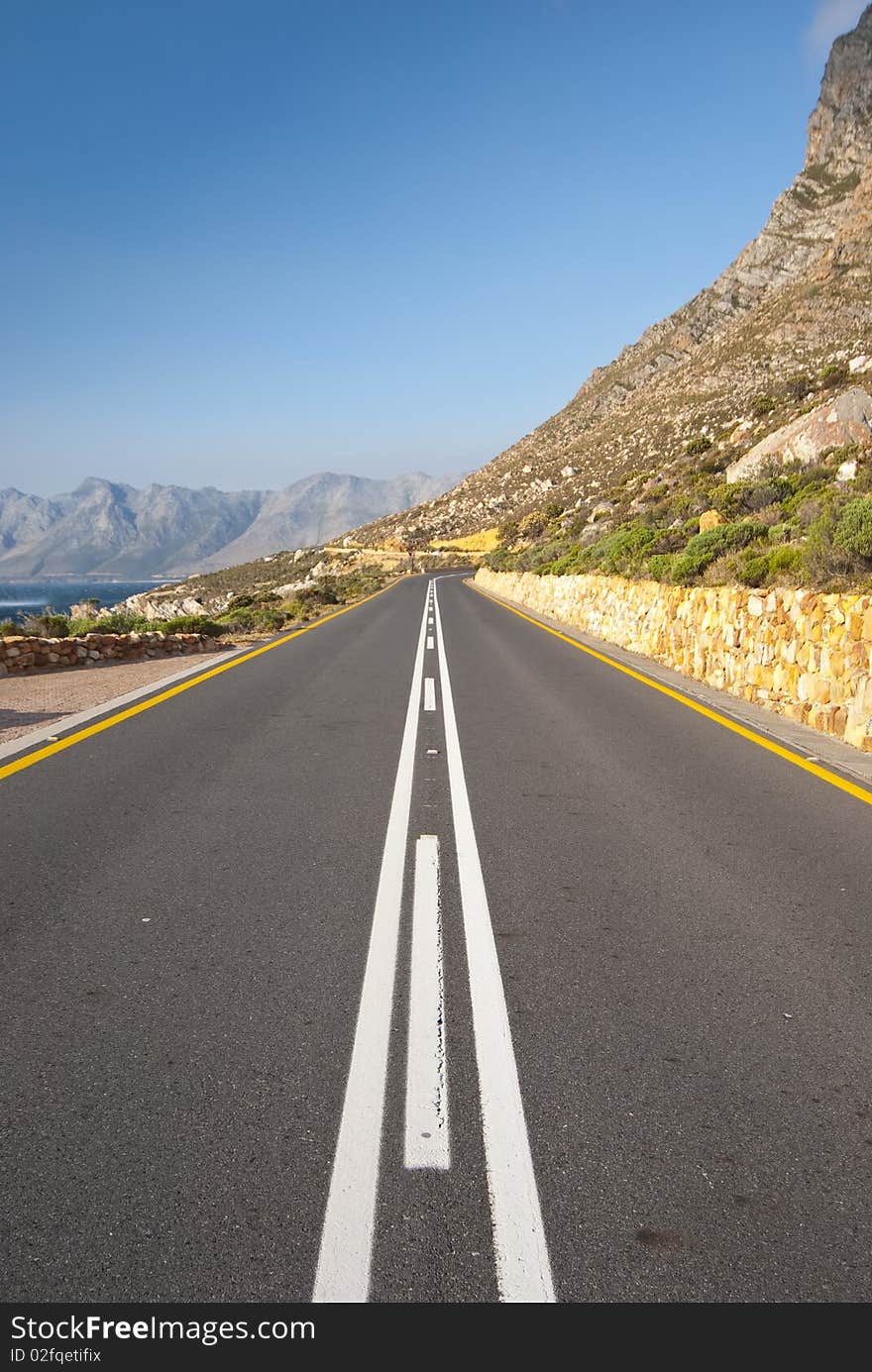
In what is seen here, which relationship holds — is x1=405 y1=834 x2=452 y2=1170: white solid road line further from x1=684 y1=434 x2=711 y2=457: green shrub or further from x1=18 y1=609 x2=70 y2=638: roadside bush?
x1=684 y1=434 x2=711 y2=457: green shrub

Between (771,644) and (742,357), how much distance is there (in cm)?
7095

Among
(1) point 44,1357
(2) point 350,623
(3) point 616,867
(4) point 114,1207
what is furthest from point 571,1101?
(2) point 350,623

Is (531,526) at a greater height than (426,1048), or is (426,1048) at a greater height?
(531,526)

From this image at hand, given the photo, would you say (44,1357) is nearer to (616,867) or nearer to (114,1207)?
(114,1207)

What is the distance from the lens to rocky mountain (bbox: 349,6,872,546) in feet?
200

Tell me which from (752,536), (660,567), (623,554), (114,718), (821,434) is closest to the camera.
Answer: (114,718)

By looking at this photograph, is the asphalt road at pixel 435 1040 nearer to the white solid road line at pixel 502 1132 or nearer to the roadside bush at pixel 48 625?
the white solid road line at pixel 502 1132

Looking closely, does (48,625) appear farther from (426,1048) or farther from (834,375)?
(834,375)

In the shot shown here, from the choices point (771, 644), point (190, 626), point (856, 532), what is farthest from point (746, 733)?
point (190, 626)

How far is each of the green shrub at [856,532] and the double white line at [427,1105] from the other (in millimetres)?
7373

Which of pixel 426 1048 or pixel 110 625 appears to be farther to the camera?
pixel 110 625

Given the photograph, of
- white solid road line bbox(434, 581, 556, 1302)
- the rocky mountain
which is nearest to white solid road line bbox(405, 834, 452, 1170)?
white solid road line bbox(434, 581, 556, 1302)

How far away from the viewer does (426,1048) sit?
298 centimetres

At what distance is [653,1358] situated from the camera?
1.84m
